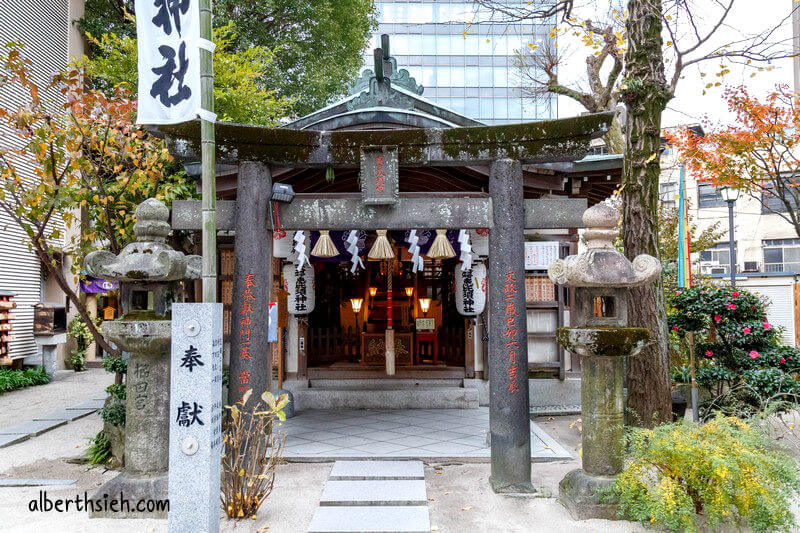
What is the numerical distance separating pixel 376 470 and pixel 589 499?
2.94 m

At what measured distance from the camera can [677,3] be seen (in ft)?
32.8

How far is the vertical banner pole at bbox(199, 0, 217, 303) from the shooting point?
5.13 meters

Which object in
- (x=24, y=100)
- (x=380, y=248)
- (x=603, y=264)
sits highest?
(x=24, y=100)

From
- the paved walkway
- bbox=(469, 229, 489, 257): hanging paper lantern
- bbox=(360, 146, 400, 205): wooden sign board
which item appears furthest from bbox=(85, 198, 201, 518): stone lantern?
bbox=(469, 229, 489, 257): hanging paper lantern

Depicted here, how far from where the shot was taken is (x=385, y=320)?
1543cm

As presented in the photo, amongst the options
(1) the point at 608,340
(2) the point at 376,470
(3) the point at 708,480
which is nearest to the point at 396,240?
(2) the point at 376,470

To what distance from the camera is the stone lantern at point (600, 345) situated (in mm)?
6223

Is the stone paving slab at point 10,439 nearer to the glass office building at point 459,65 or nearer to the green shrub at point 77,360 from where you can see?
the green shrub at point 77,360

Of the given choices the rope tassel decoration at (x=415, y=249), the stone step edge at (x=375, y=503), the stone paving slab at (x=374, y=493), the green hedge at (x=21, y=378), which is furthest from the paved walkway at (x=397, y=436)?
the green hedge at (x=21, y=378)

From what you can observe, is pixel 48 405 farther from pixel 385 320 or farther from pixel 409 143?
pixel 409 143

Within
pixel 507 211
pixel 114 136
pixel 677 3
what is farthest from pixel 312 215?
pixel 677 3

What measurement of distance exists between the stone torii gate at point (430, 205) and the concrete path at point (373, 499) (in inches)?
46.8

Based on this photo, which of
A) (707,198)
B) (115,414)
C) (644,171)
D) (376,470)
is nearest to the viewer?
(376,470)

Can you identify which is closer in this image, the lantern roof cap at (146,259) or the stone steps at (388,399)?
the lantern roof cap at (146,259)
